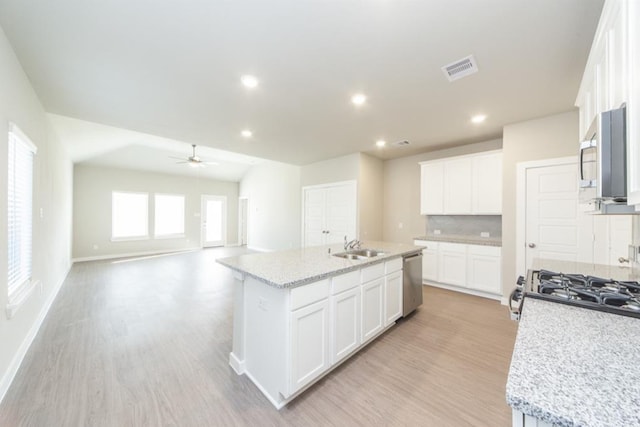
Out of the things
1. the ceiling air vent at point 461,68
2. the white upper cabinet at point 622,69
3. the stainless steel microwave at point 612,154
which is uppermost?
the ceiling air vent at point 461,68

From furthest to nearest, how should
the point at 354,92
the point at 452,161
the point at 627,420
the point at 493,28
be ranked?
the point at 452,161
the point at 354,92
the point at 493,28
the point at 627,420

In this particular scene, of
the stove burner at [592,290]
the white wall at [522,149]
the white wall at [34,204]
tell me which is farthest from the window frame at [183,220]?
the stove burner at [592,290]

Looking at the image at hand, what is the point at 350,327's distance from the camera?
221 centimetres

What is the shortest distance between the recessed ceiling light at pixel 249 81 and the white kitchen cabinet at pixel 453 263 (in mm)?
3833

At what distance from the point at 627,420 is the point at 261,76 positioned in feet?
9.07

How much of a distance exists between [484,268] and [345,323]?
116 inches

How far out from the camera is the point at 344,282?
6.97 feet

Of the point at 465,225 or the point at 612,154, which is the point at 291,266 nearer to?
the point at 612,154

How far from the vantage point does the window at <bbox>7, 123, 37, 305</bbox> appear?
6.73 ft

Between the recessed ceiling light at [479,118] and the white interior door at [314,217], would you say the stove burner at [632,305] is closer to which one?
the recessed ceiling light at [479,118]

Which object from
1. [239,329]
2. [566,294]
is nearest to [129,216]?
[239,329]

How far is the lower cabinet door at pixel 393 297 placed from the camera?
271cm

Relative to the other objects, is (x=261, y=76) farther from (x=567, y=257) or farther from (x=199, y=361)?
(x=567, y=257)

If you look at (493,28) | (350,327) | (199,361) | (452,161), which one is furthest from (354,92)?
(199,361)
